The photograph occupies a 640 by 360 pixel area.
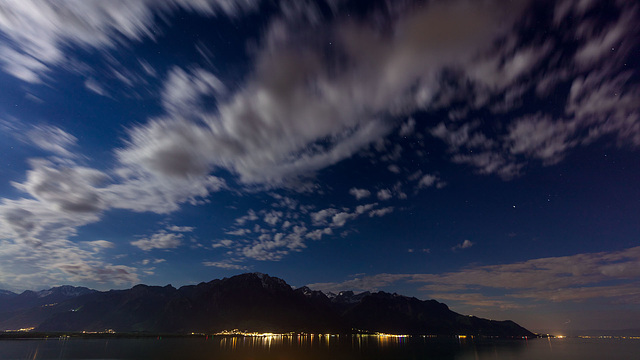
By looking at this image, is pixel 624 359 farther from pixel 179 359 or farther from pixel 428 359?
pixel 179 359

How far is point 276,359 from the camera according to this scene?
115000mm

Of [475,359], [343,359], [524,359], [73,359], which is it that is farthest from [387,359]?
[73,359]

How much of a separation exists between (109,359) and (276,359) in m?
66.0

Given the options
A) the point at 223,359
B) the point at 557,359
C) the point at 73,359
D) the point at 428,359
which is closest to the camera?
the point at 223,359

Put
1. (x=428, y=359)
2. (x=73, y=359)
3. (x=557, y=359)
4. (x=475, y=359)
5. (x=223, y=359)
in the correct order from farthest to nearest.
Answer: (x=557, y=359) < (x=475, y=359) < (x=428, y=359) < (x=73, y=359) < (x=223, y=359)

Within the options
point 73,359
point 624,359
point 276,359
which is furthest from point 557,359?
point 73,359

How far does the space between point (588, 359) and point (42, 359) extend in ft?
→ 877

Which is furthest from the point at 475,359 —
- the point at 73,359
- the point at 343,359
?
the point at 73,359

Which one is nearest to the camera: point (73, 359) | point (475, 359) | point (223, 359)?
point (223, 359)

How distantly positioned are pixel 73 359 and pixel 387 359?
12699 cm

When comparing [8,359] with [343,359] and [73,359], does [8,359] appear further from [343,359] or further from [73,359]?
[343,359]

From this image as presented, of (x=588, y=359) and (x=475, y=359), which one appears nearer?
(x=475, y=359)

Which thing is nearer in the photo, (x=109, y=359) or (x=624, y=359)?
(x=109, y=359)

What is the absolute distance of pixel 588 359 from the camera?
175625 millimetres
